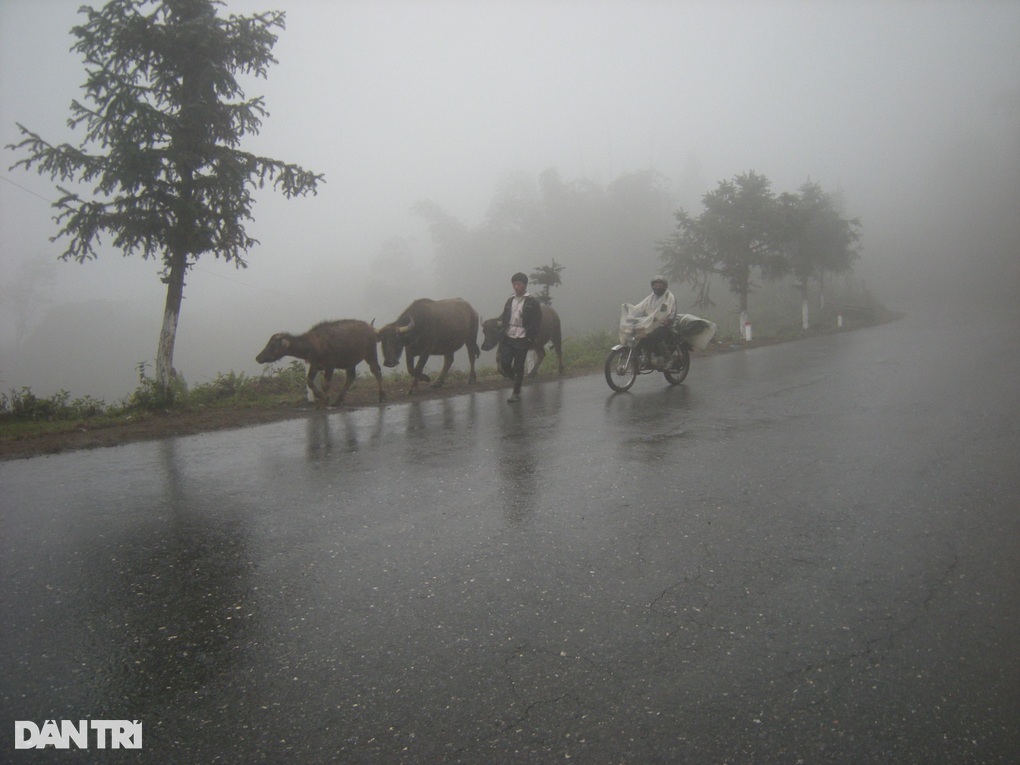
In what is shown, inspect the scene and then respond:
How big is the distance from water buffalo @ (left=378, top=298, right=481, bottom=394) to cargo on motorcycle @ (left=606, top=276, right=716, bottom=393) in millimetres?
3714

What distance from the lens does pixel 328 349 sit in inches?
450

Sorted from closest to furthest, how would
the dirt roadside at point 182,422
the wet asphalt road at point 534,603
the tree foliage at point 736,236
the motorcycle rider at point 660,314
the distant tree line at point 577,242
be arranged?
1. the wet asphalt road at point 534,603
2. the dirt roadside at point 182,422
3. the motorcycle rider at point 660,314
4. the tree foliage at point 736,236
5. the distant tree line at point 577,242

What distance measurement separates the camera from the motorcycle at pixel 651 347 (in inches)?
438

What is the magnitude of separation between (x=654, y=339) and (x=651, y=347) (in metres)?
0.16

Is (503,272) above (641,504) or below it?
above

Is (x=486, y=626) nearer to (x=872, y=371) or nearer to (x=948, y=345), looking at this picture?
(x=872, y=371)

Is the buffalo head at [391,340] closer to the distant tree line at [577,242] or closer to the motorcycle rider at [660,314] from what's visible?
the motorcycle rider at [660,314]

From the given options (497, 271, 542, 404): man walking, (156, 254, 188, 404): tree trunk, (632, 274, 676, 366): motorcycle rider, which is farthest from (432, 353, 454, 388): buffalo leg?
(156, 254, 188, 404): tree trunk

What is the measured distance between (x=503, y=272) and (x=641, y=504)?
2541 inches

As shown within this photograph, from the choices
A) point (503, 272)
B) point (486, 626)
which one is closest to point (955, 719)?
point (486, 626)

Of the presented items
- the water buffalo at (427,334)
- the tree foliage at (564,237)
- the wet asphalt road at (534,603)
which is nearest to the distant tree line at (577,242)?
the tree foliage at (564,237)

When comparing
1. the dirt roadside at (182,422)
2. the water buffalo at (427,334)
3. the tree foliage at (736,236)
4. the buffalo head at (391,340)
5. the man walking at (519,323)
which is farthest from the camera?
the tree foliage at (736,236)

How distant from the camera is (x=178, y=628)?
10.3 feet

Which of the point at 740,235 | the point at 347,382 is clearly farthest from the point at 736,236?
the point at 347,382
